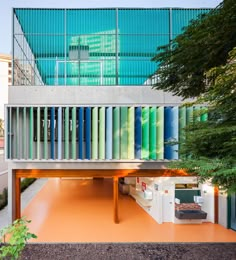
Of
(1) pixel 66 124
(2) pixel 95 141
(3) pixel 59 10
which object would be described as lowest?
(2) pixel 95 141

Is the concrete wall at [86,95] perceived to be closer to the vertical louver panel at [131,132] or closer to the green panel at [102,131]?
the green panel at [102,131]

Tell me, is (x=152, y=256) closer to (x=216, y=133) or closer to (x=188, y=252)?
(x=188, y=252)

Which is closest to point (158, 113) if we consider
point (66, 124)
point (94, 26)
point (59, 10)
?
point (66, 124)

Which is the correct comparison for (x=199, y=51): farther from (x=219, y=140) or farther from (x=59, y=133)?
(x=59, y=133)

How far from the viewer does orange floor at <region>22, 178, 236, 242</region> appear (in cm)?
748

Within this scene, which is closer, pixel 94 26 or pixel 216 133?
pixel 216 133

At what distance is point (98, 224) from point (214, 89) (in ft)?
21.1

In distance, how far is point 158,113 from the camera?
8359 mm

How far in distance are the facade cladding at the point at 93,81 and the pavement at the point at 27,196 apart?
245cm

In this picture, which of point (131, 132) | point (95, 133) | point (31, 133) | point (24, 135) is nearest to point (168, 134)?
point (131, 132)

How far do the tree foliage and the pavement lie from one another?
23.9 feet

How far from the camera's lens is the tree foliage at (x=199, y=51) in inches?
175

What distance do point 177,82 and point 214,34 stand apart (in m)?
2.01

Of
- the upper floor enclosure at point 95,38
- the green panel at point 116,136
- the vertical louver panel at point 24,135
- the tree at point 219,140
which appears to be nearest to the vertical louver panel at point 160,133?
the green panel at point 116,136
